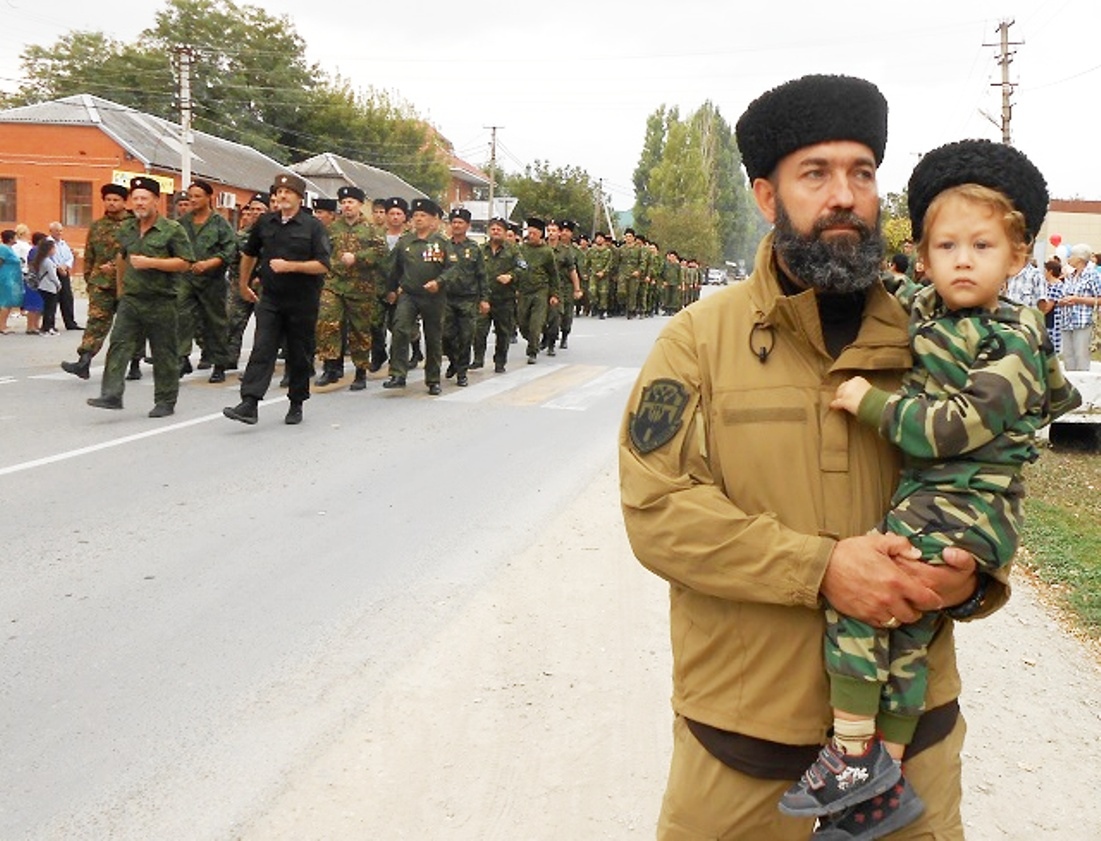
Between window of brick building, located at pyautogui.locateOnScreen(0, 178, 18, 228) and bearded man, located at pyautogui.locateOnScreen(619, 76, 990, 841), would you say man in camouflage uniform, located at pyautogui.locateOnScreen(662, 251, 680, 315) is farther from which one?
bearded man, located at pyautogui.locateOnScreen(619, 76, 990, 841)

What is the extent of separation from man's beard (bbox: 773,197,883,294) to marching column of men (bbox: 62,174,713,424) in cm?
805

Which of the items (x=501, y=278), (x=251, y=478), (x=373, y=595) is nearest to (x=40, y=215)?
(x=501, y=278)

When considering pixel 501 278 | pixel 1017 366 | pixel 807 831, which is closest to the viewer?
pixel 1017 366

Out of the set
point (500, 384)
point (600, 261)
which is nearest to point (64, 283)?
point (500, 384)

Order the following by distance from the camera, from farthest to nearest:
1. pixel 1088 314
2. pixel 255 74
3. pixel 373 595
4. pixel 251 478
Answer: pixel 255 74 < pixel 1088 314 < pixel 251 478 < pixel 373 595

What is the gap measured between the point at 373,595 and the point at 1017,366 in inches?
156

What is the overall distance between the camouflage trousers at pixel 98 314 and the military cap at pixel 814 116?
10643 millimetres

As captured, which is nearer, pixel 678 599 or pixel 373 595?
pixel 678 599

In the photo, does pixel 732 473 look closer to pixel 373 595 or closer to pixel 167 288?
pixel 373 595

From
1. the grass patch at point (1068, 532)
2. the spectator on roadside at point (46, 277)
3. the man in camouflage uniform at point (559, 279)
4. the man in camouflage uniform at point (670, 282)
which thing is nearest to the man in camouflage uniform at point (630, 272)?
the man in camouflage uniform at point (670, 282)

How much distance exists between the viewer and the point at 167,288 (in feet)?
33.5

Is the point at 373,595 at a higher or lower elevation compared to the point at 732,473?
lower

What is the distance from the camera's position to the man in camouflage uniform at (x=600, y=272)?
Answer: 29.5 metres

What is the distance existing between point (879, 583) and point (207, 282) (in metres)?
11.7
